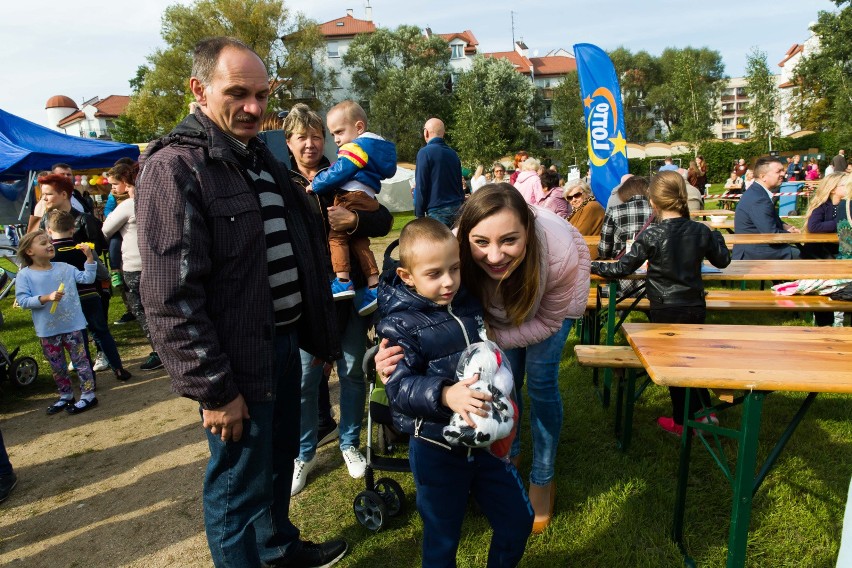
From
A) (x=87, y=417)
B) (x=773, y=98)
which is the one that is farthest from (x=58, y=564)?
(x=773, y=98)

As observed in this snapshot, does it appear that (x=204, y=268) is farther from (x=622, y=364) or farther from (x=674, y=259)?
(x=674, y=259)

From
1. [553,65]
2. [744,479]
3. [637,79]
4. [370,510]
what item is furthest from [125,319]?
[553,65]

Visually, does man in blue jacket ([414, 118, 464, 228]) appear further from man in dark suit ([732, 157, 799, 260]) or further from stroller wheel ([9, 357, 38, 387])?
stroller wheel ([9, 357, 38, 387])

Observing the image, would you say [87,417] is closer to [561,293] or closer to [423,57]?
[561,293]

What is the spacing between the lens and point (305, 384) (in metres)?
3.16

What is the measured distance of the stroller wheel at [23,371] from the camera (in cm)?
543

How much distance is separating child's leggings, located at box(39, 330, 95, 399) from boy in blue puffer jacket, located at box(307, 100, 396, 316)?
322 centimetres

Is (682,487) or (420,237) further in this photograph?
(682,487)

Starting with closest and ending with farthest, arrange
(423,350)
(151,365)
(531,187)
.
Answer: (423,350) < (151,365) < (531,187)

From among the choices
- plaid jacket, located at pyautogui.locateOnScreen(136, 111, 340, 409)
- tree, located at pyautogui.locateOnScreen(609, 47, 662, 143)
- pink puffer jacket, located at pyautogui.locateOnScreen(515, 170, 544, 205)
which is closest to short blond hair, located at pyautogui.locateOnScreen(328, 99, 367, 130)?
plaid jacket, located at pyautogui.locateOnScreen(136, 111, 340, 409)

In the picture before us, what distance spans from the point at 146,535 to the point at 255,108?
245cm

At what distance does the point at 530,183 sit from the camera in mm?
9516

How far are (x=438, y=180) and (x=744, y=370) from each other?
5.07 metres

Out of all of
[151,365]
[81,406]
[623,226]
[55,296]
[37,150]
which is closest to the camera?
[55,296]
